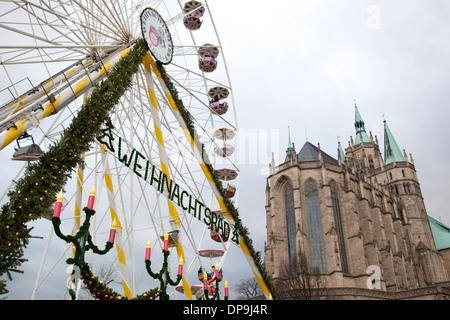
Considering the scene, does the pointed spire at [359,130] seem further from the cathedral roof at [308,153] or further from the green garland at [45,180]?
the green garland at [45,180]

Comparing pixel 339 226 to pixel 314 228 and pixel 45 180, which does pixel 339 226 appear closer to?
pixel 314 228

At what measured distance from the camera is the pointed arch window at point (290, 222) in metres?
39.0

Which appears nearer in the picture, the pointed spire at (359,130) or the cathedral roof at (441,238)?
the cathedral roof at (441,238)

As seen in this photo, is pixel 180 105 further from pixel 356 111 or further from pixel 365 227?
pixel 356 111

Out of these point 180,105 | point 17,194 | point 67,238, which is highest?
point 180,105

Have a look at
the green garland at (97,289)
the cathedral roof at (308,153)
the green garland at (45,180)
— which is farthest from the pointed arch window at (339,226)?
the green garland at (45,180)

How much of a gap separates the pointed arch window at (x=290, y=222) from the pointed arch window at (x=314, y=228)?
1.79 metres

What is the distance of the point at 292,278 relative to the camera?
108 feet

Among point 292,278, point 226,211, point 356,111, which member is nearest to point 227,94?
point 226,211

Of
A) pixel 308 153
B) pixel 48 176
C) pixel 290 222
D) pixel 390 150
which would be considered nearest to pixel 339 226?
pixel 290 222

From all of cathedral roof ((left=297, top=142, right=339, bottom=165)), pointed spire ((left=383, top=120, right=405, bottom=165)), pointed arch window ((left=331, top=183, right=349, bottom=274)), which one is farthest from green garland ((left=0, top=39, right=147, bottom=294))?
pointed spire ((left=383, top=120, right=405, bottom=165))

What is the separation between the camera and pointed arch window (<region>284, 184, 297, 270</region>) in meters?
39.0

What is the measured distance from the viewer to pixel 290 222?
40969 mm
